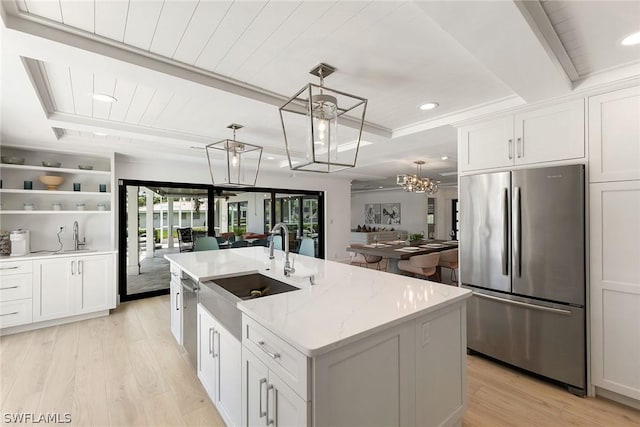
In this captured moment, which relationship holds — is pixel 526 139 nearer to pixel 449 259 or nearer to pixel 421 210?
pixel 449 259

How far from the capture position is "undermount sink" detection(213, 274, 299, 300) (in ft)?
7.88

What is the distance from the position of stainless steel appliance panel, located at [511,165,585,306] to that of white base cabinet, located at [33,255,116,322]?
4.98 meters

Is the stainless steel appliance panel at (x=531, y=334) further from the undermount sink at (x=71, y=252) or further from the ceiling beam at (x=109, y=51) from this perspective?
the undermount sink at (x=71, y=252)

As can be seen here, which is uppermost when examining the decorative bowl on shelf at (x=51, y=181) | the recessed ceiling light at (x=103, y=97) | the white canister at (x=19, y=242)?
the recessed ceiling light at (x=103, y=97)

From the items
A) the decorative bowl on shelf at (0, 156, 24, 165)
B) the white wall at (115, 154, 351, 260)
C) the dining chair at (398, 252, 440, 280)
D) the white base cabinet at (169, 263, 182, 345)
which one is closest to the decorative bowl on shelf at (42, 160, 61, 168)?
the decorative bowl on shelf at (0, 156, 24, 165)

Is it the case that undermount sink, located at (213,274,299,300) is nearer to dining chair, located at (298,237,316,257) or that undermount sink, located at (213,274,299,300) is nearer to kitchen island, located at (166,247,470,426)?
kitchen island, located at (166,247,470,426)

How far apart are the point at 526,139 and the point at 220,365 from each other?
3.01 m

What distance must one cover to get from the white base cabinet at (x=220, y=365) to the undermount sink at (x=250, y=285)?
278 millimetres

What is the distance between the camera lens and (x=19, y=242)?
378 centimetres

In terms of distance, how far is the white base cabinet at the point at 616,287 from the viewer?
6.81 ft

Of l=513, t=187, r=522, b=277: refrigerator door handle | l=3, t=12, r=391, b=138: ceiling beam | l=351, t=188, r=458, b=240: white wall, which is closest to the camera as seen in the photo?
l=3, t=12, r=391, b=138: ceiling beam

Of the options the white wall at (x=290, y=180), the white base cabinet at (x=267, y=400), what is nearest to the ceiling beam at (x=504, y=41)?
the white base cabinet at (x=267, y=400)

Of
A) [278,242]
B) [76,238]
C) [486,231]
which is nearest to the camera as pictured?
[486,231]

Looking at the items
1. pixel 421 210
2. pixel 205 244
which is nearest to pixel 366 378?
pixel 205 244
